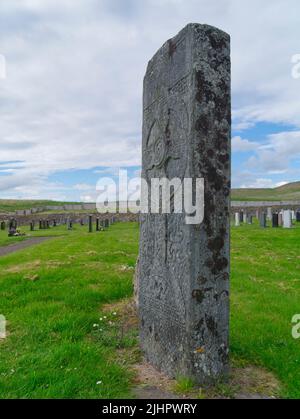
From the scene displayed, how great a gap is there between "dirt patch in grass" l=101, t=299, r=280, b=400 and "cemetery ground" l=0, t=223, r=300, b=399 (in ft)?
0.04

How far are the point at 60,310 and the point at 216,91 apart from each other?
4349mm

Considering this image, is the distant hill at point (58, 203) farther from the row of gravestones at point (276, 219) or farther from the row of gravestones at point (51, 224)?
the row of gravestones at point (276, 219)

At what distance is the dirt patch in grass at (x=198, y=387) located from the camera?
3914 mm

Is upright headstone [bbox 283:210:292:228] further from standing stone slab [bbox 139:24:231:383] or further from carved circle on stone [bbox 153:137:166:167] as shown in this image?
standing stone slab [bbox 139:24:231:383]

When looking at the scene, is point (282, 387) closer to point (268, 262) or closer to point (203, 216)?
point (203, 216)

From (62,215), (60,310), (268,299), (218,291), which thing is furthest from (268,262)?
(62,215)

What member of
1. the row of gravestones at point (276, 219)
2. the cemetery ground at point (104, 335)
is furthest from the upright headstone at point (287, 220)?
the cemetery ground at point (104, 335)

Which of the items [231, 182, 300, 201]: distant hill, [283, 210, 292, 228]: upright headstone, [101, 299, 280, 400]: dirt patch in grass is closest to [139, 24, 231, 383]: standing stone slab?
[101, 299, 280, 400]: dirt patch in grass

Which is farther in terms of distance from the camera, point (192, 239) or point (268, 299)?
point (268, 299)

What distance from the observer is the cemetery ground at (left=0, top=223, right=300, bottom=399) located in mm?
4020

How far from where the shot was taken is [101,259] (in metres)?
12.1

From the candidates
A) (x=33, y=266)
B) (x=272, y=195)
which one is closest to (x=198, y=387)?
(x=33, y=266)

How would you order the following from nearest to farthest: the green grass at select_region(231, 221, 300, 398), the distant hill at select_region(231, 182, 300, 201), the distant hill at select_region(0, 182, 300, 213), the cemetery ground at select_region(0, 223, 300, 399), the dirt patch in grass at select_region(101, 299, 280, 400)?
A: the dirt patch in grass at select_region(101, 299, 280, 400) → the cemetery ground at select_region(0, 223, 300, 399) → the green grass at select_region(231, 221, 300, 398) → the distant hill at select_region(0, 182, 300, 213) → the distant hill at select_region(231, 182, 300, 201)

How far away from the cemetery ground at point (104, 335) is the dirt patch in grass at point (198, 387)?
0.01 metres
